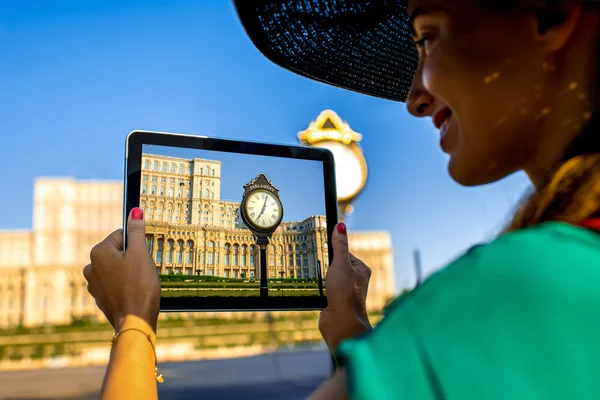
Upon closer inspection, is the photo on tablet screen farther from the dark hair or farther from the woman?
the dark hair

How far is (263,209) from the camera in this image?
117cm

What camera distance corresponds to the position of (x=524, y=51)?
543 millimetres

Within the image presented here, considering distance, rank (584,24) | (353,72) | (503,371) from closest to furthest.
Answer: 1. (503,371)
2. (584,24)
3. (353,72)

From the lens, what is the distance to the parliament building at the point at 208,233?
108 cm

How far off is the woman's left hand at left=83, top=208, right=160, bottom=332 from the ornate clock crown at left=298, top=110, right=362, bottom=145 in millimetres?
2296

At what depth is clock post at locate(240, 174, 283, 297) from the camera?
115 centimetres

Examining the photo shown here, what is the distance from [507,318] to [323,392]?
0.14 metres

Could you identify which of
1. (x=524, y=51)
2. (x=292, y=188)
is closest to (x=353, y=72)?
(x=292, y=188)

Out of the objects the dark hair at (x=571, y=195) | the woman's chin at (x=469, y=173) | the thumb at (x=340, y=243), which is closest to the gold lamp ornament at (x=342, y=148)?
the thumb at (x=340, y=243)

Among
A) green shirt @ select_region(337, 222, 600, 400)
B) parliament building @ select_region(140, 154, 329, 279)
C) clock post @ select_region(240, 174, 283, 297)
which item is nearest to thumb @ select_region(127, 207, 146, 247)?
parliament building @ select_region(140, 154, 329, 279)

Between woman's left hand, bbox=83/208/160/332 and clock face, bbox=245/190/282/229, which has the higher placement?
clock face, bbox=245/190/282/229

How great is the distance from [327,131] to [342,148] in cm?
21

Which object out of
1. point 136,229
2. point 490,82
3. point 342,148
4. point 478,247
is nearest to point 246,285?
point 136,229

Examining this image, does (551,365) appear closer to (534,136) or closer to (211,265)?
(534,136)
